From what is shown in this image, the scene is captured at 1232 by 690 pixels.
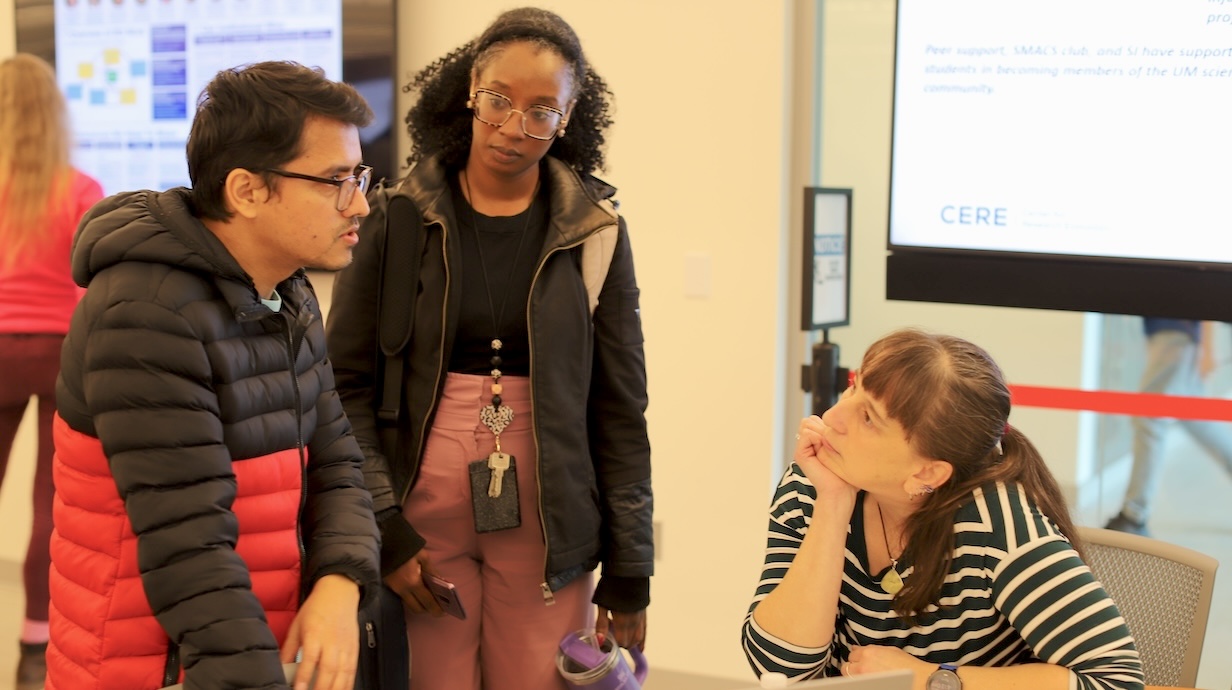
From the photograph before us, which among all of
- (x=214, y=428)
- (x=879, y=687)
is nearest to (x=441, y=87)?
(x=214, y=428)

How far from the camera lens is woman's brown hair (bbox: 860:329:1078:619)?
154 cm

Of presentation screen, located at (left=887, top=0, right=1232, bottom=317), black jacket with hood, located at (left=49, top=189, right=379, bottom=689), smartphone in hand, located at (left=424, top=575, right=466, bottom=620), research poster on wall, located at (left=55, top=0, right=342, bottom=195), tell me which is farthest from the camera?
research poster on wall, located at (left=55, top=0, right=342, bottom=195)

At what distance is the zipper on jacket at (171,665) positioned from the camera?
1.42 m

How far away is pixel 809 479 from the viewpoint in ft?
5.41

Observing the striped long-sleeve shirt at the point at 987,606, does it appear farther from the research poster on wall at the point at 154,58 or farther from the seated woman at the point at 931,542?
the research poster on wall at the point at 154,58

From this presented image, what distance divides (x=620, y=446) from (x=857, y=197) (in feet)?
4.59

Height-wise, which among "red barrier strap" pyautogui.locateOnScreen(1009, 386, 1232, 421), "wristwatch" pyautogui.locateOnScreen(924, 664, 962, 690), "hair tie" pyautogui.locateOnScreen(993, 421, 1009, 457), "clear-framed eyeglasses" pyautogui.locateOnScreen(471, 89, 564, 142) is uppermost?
"clear-framed eyeglasses" pyautogui.locateOnScreen(471, 89, 564, 142)

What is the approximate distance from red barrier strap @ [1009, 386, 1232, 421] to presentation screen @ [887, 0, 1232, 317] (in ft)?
1.33

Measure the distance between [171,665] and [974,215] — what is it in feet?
6.55

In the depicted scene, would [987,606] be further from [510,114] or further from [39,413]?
[39,413]

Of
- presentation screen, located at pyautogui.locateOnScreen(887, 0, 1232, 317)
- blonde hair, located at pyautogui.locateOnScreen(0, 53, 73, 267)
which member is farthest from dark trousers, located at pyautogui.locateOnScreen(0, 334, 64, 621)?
presentation screen, located at pyautogui.locateOnScreen(887, 0, 1232, 317)

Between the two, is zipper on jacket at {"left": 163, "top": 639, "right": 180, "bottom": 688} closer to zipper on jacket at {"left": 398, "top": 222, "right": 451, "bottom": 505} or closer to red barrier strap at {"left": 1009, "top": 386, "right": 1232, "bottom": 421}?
zipper on jacket at {"left": 398, "top": 222, "right": 451, "bottom": 505}

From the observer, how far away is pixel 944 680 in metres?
1.49

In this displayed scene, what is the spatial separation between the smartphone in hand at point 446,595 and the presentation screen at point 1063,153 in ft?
4.40
